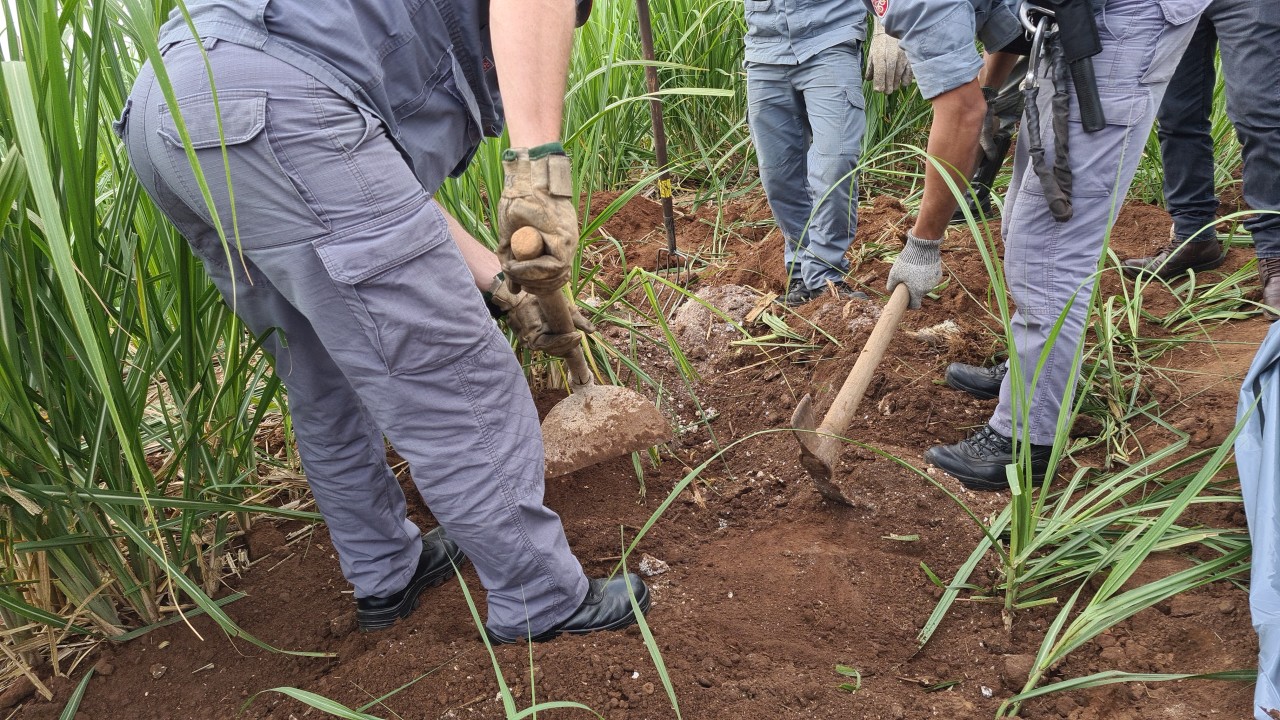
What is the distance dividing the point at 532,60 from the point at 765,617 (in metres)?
1.08

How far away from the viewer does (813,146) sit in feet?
9.51

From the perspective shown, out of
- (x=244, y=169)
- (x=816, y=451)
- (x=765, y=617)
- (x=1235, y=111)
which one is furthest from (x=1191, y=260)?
(x=244, y=169)

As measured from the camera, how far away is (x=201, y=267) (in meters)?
1.54

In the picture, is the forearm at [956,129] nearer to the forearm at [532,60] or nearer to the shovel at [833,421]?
the shovel at [833,421]

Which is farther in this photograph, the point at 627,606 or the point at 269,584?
the point at 269,584

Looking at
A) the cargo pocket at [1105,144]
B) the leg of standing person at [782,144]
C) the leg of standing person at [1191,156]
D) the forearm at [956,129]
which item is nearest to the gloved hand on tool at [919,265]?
the forearm at [956,129]

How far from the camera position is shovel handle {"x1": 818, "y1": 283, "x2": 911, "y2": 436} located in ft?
5.85

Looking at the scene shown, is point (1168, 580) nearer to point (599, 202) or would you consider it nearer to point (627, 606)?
point (627, 606)

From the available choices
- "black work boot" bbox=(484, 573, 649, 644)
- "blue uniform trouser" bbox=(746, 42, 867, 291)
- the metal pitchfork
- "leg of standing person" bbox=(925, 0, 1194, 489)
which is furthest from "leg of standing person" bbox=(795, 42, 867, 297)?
"black work boot" bbox=(484, 573, 649, 644)

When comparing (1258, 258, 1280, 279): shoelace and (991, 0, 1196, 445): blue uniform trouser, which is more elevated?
(991, 0, 1196, 445): blue uniform trouser

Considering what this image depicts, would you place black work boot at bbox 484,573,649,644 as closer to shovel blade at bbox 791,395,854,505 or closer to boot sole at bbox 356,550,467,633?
boot sole at bbox 356,550,467,633

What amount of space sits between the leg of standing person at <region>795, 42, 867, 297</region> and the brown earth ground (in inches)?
22.4

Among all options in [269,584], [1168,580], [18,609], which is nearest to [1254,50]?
[1168,580]

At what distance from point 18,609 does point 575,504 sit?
108 centimetres
